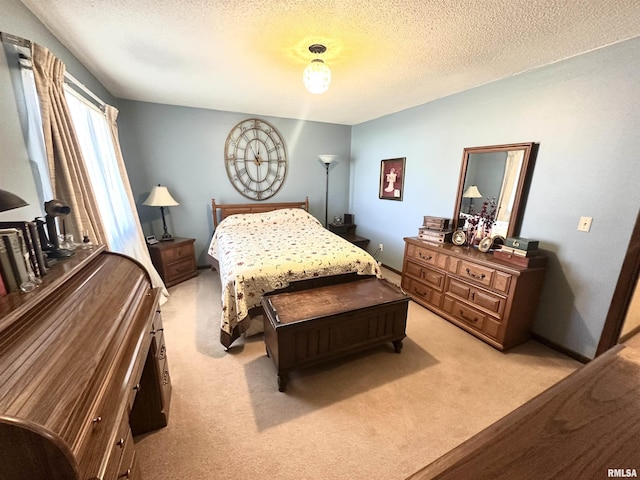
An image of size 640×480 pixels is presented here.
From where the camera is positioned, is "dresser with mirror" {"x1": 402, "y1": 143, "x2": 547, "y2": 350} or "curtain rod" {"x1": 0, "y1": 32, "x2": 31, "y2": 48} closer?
"curtain rod" {"x1": 0, "y1": 32, "x2": 31, "y2": 48}

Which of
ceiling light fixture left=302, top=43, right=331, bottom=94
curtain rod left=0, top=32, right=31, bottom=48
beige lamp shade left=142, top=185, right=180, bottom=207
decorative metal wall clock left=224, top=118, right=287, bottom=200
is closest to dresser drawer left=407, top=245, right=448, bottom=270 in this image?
ceiling light fixture left=302, top=43, right=331, bottom=94

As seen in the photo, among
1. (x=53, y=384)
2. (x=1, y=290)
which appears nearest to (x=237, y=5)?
(x=1, y=290)

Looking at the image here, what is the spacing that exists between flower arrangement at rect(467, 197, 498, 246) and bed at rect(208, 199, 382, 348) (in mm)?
1106

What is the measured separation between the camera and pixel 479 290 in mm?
2396

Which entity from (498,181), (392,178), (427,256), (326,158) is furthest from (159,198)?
(498,181)

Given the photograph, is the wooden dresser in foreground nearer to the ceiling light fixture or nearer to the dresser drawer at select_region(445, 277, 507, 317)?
the dresser drawer at select_region(445, 277, 507, 317)

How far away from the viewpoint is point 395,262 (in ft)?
13.4

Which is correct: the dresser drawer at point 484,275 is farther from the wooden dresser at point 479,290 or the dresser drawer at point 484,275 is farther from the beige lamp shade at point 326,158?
the beige lamp shade at point 326,158

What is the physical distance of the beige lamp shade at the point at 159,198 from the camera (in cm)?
338

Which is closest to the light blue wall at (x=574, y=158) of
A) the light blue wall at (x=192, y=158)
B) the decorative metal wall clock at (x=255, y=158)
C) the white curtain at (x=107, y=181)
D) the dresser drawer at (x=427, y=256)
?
the dresser drawer at (x=427, y=256)

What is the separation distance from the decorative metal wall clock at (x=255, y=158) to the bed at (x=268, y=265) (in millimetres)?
995

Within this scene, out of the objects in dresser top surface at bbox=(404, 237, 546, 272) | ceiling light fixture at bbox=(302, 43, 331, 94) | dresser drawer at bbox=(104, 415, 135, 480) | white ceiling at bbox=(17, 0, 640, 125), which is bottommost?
dresser drawer at bbox=(104, 415, 135, 480)

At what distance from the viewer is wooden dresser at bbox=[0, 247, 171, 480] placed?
557mm

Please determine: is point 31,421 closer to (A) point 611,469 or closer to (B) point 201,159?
(A) point 611,469
